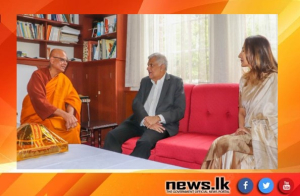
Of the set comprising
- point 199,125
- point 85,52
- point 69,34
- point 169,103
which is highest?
point 69,34

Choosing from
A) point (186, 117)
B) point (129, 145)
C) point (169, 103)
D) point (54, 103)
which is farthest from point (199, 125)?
point (54, 103)

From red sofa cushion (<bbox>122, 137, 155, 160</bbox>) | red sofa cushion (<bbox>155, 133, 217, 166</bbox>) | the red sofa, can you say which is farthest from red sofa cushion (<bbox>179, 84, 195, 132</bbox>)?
red sofa cushion (<bbox>122, 137, 155, 160</bbox>)

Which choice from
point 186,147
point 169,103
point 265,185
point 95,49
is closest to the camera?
point 265,185

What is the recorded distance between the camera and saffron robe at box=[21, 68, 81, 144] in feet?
3.22

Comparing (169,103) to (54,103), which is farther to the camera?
(169,103)

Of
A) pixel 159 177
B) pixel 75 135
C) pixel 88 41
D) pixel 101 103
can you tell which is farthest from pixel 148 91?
pixel 159 177

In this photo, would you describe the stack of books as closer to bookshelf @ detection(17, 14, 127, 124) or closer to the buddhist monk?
bookshelf @ detection(17, 14, 127, 124)

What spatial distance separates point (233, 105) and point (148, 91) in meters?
0.50

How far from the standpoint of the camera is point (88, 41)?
1347 millimetres

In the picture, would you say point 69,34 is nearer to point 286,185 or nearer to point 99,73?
point 99,73

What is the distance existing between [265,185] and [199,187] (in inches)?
6.1

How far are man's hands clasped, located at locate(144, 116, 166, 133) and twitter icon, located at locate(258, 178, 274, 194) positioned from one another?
0.87 meters

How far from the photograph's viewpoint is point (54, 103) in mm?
1034

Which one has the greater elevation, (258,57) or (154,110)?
(258,57)
